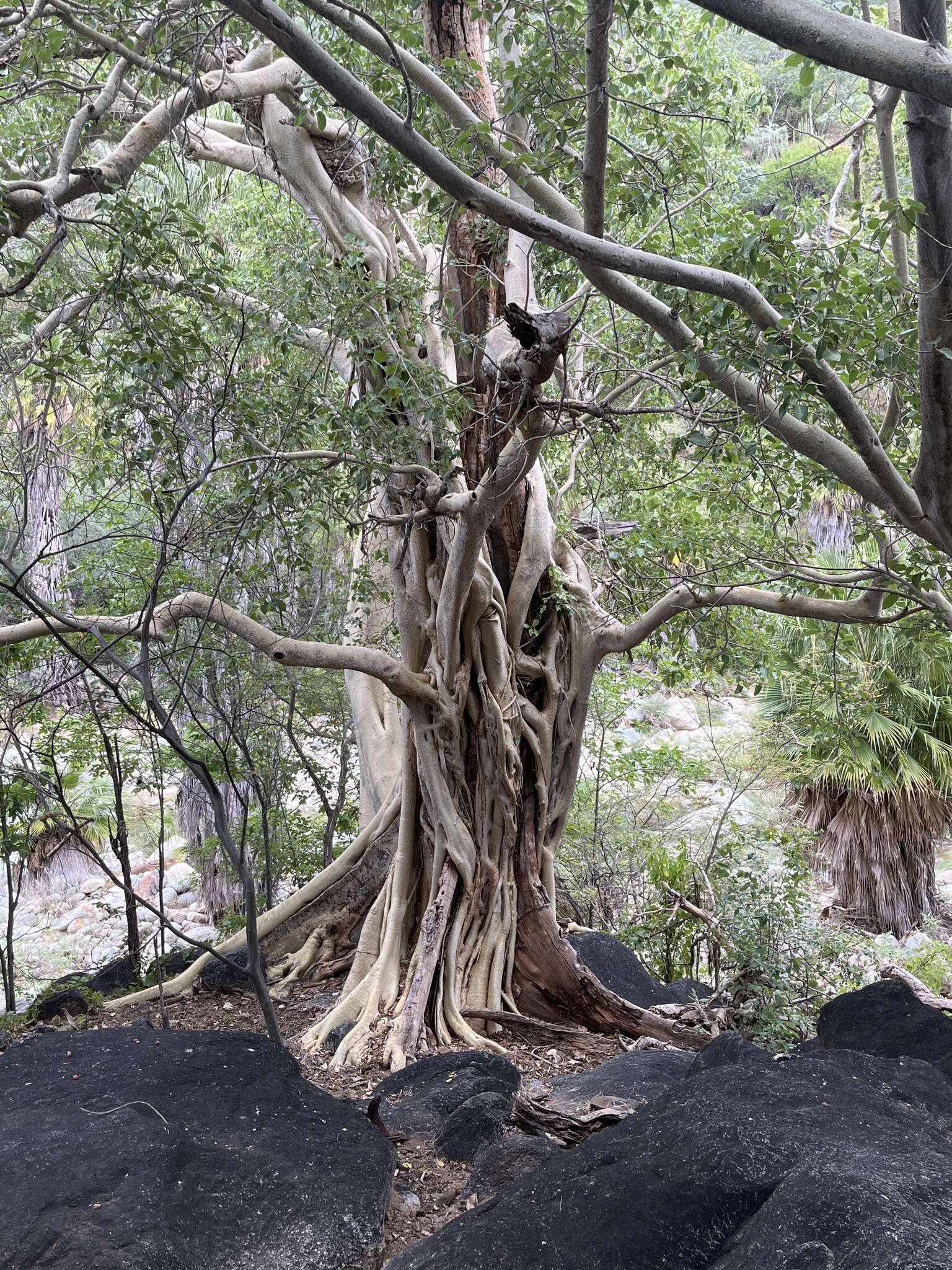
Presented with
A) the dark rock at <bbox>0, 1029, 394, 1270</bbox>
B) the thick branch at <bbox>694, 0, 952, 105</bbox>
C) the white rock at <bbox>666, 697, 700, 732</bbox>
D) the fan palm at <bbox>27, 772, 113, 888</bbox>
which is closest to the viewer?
the thick branch at <bbox>694, 0, 952, 105</bbox>

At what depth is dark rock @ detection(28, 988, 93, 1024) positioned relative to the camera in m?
7.09

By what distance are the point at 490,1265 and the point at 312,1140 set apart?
0.97 m

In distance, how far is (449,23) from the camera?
6930 mm

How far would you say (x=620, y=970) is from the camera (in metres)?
7.37

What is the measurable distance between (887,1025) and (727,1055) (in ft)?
4.14

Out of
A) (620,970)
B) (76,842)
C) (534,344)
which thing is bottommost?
(620,970)

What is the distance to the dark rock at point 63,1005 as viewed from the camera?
279 inches

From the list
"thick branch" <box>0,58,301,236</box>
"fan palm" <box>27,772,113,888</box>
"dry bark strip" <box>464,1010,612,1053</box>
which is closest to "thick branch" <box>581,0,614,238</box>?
"thick branch" <box>0,58,301,236</box>

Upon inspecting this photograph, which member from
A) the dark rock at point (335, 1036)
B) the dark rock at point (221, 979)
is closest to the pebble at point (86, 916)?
the dark rock at point (221, 979)

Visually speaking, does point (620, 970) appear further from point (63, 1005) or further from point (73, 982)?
point (73, 982)

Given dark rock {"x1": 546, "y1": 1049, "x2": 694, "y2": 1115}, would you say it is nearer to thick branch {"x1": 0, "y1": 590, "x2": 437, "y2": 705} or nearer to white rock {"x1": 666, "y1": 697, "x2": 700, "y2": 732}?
thick branch {"x1": 0, "y1": 590, "x2": 437, "y2": 705}

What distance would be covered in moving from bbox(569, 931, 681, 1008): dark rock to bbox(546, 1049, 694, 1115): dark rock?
157cm

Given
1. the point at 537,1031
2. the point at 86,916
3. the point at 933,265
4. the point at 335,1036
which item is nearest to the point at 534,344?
the point at 933,265

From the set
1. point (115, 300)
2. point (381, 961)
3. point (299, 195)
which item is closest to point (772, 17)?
point (115, 300)
